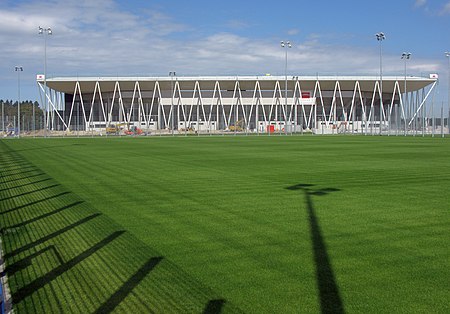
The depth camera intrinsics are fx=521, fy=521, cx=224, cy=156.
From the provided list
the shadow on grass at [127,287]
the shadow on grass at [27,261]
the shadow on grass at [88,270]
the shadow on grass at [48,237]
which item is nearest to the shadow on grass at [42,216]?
the shadow on grass at [88,270]

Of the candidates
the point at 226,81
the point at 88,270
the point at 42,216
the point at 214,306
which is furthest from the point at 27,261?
the point at 226,81

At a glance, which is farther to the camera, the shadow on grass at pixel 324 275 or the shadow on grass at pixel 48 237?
the shadow on grass at pixel 48 237

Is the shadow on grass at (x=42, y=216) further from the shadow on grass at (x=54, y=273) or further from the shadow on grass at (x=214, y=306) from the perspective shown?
the shadow on grass at (x=214, y=306)

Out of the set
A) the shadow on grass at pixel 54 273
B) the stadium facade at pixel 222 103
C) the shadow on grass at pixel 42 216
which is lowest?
the shadow on grass at pixel 54 273

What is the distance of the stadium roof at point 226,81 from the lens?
90.3 meters

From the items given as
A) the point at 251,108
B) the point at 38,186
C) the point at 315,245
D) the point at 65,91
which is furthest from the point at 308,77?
the point at 315,245

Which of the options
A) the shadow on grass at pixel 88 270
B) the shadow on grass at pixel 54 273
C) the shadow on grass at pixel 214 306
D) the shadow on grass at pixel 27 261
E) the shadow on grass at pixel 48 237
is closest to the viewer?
the shadow on grass at pixel 214 306

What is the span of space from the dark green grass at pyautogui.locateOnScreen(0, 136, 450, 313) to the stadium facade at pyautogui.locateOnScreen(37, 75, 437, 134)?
7611cm

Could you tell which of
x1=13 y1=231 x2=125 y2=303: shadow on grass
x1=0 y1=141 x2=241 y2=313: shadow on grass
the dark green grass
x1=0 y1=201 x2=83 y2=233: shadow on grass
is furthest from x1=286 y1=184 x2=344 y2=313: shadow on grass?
x1=0 y1=201 x2=83 y2=233: shadow on grass

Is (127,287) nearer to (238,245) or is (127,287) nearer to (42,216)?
(238,245)

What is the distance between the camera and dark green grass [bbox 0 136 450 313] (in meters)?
5.12

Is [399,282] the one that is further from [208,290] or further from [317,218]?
[317,218]

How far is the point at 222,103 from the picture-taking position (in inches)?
3725

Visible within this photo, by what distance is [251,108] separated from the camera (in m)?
93.6
